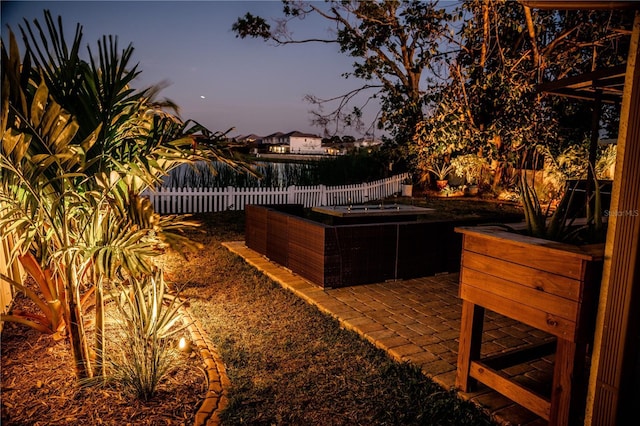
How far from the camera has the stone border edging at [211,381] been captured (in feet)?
8.55

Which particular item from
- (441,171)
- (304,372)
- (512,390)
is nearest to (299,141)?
(441,171)

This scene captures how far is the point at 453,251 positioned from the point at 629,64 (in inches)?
164

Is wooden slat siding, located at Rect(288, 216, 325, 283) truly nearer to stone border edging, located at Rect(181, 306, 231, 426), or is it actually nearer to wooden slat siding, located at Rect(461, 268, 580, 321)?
stone border edging, located at Rect(181, 306, 231, 426)

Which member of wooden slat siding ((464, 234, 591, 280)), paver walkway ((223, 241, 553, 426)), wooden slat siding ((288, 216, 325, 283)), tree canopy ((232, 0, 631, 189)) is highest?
tree canopy ((232, 0, 631, 189))

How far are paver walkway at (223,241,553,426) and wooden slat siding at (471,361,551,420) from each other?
5.5 inches

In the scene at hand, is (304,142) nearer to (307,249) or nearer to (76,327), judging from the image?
(307,249)

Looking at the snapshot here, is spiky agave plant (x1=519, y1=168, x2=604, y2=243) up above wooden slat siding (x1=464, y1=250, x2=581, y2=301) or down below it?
above

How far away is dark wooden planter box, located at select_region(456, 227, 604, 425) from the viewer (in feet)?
6.96

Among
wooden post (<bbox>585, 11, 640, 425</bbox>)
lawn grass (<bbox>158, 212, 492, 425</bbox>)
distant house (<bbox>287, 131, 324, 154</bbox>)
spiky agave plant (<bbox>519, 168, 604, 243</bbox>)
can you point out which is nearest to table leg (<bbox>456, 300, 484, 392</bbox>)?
lawn grass (<bbox>158, 212, 492, 425</bbox>)

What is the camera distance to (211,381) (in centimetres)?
301

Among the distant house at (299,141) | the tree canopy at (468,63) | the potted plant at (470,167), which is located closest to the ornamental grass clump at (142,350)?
the tree canopy at (468,63)

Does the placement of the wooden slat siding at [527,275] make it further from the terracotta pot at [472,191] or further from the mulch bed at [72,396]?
the terracotta pot at [472,191]

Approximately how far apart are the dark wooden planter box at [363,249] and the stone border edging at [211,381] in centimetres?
167

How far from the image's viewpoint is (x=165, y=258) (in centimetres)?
654
